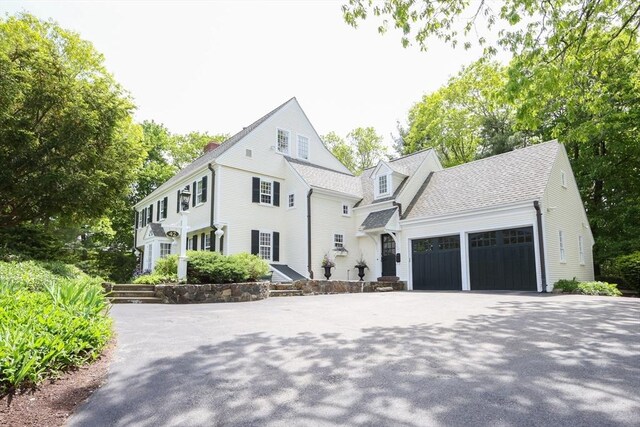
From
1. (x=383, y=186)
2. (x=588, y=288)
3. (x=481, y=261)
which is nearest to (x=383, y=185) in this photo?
(x=383, y=186)

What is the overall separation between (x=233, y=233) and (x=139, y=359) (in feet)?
44.4

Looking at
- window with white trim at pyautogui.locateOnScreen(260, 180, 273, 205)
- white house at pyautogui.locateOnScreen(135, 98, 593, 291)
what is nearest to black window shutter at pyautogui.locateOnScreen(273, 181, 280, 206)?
white house at pyautogui.locateOnScreen(135, 98, 593, 291)

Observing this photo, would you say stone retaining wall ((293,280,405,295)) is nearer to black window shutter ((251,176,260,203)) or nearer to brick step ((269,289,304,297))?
brick step ((269,289,304,297))

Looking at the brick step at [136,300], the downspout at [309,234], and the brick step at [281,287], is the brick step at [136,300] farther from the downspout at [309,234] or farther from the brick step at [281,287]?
the downspout at [309,234]

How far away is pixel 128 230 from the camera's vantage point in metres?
34.3

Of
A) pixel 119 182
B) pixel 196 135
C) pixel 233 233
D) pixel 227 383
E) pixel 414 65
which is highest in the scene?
pixel 196 135

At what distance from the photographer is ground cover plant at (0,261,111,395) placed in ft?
11.9

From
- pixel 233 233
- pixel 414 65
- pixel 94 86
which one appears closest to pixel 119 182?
pixel 94 86

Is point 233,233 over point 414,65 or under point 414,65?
under

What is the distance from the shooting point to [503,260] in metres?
15.4

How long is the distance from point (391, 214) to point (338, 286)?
496cm

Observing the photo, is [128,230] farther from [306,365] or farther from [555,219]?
[306,365]

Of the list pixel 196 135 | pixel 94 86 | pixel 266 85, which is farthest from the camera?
pixel 196 135

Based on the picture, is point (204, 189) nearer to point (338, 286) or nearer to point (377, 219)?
point (338, 286)
